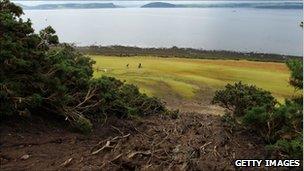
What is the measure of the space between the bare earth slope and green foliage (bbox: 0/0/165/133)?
2.34 ft

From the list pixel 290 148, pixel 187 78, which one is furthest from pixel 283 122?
pixel 187 78

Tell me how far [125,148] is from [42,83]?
168 inches

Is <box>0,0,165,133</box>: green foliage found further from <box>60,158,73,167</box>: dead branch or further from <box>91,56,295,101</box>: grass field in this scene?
<box>91,56,295,101</box>: grass field

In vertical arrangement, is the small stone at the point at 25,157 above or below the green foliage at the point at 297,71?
below

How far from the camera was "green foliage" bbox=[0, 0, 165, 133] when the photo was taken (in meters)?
16.5

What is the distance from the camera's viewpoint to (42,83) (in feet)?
55.9

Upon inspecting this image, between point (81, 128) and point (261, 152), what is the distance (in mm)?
6139

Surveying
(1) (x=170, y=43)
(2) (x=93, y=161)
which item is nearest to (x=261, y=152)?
(2) (x=93, y=161)

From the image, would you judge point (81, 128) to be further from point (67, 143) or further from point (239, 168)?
point (239, 168)

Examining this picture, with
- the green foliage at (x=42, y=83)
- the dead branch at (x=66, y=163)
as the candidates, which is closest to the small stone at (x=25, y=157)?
the dead branch at (x=66, y=163)

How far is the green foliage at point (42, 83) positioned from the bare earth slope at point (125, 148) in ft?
2.34

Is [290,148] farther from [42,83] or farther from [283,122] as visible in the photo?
[42,83]

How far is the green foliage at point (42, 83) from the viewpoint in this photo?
16.5m

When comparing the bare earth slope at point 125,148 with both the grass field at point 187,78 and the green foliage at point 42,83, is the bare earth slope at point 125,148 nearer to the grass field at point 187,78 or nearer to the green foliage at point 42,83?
the green foliage at point 42,83
